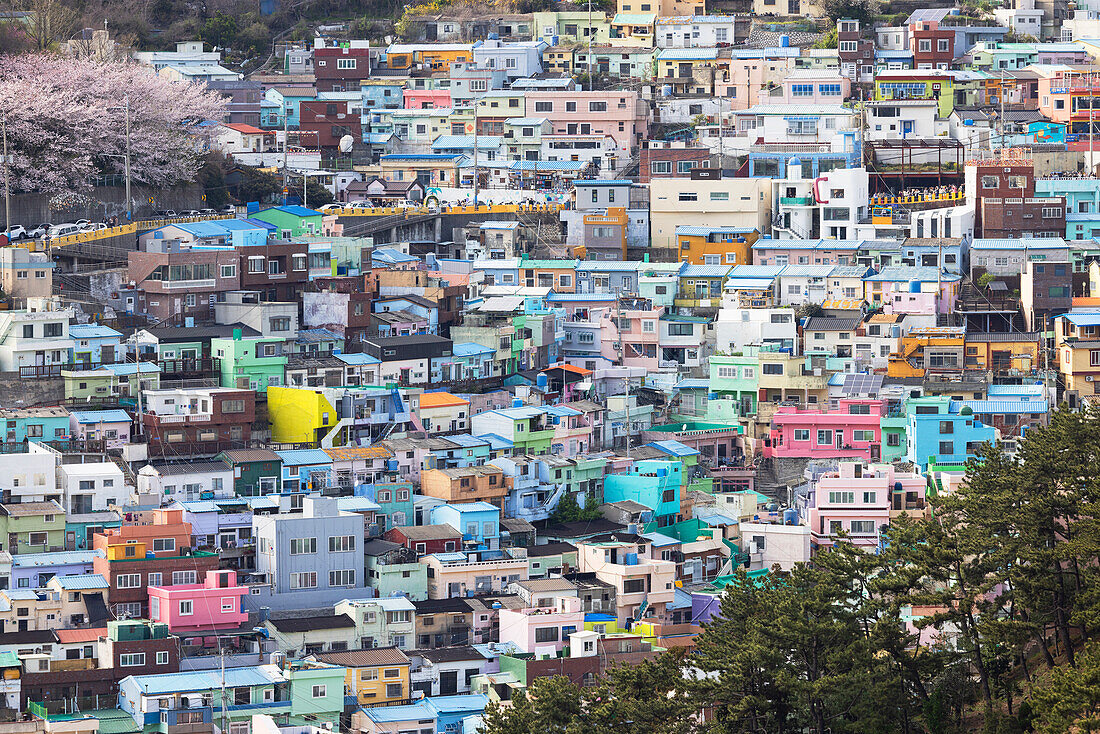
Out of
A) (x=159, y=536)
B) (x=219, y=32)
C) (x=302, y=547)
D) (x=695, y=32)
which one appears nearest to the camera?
(x=159, y=536)

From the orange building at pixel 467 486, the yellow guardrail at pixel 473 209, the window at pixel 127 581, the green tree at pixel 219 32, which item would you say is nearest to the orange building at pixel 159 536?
the window at pixel 127 581

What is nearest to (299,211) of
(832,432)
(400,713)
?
(832,432)

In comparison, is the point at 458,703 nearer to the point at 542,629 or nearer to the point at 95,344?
the point at 542,629

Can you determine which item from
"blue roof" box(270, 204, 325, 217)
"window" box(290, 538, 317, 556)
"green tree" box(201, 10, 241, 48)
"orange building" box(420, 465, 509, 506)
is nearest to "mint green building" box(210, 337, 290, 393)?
Result: "orange building" box(420, 465, 509, 506)

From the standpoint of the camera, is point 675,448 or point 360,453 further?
point 675,448

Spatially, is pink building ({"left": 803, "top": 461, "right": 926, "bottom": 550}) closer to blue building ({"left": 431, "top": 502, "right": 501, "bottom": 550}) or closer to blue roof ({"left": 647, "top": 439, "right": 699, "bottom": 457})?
blue roof ({"left": 647, "top": 439, "right": 699, "bottom": 457})

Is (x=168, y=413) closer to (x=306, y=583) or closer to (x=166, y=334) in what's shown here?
(x=166, y=334)

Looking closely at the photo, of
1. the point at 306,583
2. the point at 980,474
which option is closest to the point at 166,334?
the point at 306,583
